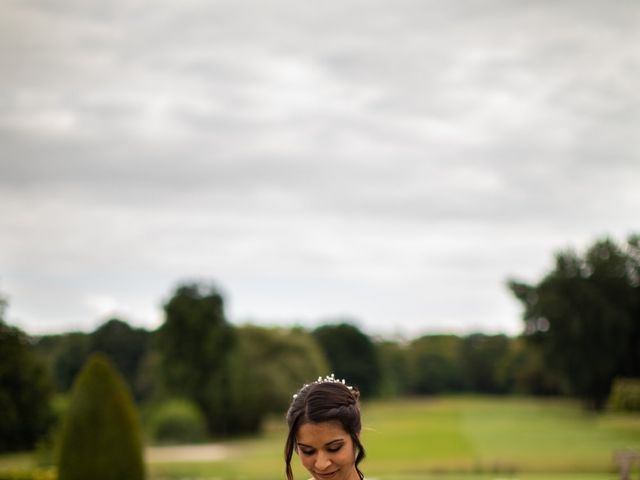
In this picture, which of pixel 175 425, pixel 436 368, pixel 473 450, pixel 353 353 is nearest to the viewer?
pixel 473 450

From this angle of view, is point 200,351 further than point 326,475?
Yes

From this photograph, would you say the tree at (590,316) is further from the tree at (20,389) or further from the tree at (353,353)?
the tree at (353,353)

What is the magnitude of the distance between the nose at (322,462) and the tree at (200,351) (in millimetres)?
55195

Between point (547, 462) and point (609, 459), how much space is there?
2260 millimetres

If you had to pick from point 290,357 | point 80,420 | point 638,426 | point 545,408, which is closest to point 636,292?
point 638,426

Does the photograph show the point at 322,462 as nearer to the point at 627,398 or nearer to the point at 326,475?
the point at 326,475

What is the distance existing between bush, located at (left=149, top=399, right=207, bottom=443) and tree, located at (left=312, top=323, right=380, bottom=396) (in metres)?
51.7

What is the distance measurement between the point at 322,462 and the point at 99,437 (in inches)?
499

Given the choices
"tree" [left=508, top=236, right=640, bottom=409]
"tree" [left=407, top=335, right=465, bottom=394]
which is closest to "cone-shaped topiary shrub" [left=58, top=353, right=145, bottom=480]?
"tree" [left=508, top=236, right=640, bottom=409]

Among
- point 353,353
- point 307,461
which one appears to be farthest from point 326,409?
point 353,353

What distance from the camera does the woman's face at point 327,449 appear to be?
9.99 feet

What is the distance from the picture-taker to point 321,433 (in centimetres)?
306

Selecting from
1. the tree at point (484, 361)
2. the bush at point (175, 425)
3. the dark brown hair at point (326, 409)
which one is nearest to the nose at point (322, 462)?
the dark brown hair at point (326, 409)

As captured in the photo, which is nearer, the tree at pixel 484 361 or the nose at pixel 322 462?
the nose at pixel 322 462
